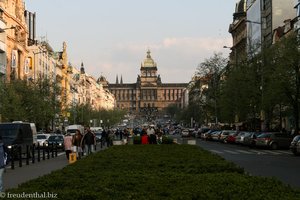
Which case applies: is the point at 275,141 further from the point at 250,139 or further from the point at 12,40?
the point at 12,40

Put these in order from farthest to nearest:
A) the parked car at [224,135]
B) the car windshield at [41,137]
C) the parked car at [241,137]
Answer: the parked car at [224,135], the parked car at [241,137], the car windshield at [41,137]

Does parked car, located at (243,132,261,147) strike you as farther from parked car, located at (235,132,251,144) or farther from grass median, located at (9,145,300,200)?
grass median, located at (9,145,300,200)

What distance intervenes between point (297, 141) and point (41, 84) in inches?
1854

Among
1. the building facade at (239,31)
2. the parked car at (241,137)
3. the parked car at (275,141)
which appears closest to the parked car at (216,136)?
the parked car at (241,137)

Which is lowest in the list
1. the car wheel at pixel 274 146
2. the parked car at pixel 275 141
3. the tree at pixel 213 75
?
the car wheel at pixel 274 146

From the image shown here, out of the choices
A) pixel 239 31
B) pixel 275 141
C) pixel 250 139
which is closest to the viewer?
pixel 275 141

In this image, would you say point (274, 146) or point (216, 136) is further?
point (216, 136)

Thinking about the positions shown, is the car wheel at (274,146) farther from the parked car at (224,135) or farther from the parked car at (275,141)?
the parked car at (224,135)

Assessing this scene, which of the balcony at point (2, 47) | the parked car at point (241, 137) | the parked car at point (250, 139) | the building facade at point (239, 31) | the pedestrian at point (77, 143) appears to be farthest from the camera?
the building facade at point (239, 31)

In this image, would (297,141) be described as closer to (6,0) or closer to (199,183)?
(199,183)

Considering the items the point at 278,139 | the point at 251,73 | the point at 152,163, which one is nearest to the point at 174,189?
the point at 152,163

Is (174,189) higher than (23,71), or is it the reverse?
(23,71)

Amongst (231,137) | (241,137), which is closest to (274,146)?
(241,137)

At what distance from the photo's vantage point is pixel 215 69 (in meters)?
106
